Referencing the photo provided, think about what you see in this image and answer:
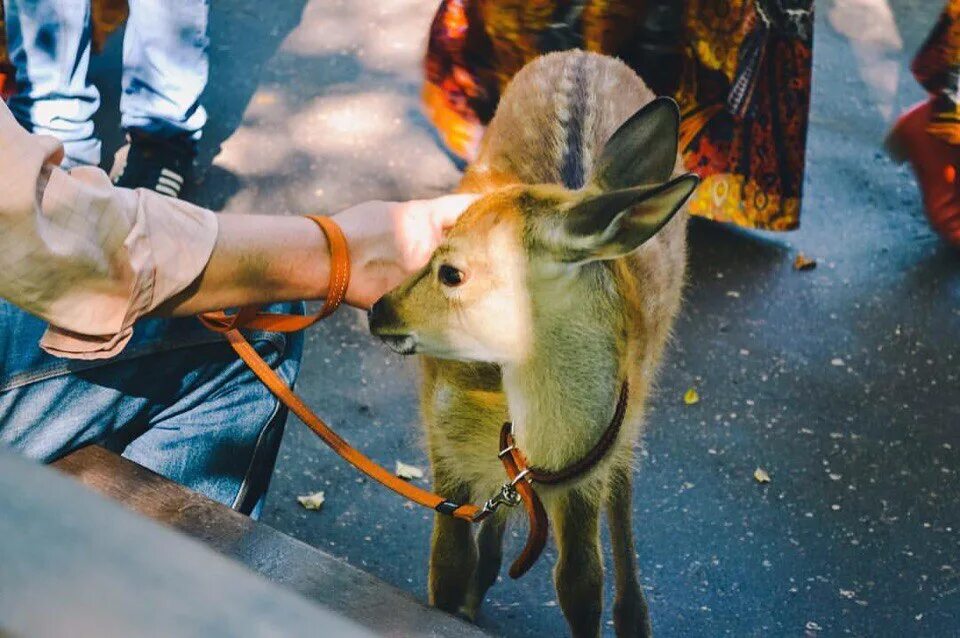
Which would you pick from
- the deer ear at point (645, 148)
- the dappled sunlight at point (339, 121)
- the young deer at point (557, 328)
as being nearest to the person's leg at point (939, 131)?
the dappled sunlight at point (339, 121)

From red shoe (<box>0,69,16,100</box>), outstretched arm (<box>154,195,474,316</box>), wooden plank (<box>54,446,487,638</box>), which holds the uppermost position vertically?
outstretched arm (<box>154,195,474,316</box>)

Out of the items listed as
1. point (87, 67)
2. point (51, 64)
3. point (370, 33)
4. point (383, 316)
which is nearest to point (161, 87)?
point (87, 67)

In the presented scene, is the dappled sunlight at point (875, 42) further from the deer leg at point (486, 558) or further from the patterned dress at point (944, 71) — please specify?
the deer leg at point (486, 558)

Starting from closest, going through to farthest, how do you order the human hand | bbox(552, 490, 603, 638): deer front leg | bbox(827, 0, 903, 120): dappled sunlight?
the human hand, bbox(552, 490, 603, 638): deer front leg, bbox(827, 0, 903, 120): dappled sunlight

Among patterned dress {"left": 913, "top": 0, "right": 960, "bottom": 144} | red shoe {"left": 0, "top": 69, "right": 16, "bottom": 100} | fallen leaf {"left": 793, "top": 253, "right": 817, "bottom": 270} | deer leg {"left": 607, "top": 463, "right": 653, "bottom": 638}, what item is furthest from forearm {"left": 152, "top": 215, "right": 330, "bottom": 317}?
patterned dress {"left": 913, "top": 0, "right": 960, "bottom": 144}

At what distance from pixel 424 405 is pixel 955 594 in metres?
1.60

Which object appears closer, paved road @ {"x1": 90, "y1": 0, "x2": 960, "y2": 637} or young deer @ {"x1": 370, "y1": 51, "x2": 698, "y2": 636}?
young deer @ {"x1": 370, "y1": 51, "x2": 698, "y2": 636}

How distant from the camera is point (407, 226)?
237 cm

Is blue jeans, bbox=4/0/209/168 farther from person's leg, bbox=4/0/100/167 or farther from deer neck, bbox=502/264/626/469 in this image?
deer neck, bbox=502/264/626/469

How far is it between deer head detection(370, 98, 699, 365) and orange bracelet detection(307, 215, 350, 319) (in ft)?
0.47

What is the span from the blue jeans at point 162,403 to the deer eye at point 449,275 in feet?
1.28

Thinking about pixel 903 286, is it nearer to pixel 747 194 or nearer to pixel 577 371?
pixel 747 194

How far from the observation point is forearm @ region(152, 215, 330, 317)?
6.63ft

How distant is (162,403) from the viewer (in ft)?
7.68
